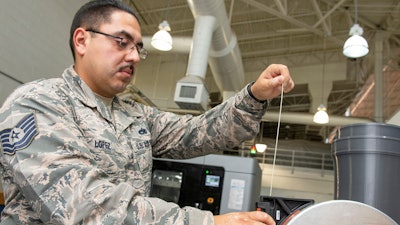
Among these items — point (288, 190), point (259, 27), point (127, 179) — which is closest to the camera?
point (127, 179)

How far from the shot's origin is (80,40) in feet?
3.00

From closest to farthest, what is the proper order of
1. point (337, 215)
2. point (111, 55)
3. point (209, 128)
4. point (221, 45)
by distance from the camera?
1. point (337, 215)
2. point (111, 55)
3. point (209, 128)
4. point (221, 45)

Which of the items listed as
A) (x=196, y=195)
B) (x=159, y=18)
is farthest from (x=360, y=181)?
(x=159, y=18)

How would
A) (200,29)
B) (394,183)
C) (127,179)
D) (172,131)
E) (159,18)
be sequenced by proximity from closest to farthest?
(394,183), (127,179), (172,131), (200,29), (159,18)

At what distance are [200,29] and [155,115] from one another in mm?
2180

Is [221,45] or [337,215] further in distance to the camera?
[221,45]

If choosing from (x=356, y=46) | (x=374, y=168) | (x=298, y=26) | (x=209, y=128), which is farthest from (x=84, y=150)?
(x=298, y=26)

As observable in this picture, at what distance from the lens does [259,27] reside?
604 cm

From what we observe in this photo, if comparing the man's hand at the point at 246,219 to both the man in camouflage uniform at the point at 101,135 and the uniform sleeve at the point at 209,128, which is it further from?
the uniform sleeve at the point at 209,128

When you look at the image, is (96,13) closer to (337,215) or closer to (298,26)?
(337,215)

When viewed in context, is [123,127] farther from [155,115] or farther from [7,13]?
[7,13]

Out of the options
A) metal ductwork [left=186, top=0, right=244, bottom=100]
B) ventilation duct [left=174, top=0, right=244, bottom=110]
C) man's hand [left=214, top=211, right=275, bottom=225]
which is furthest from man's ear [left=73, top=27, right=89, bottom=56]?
metal ductwork [left=186, top=0, right=244, bottom=100]

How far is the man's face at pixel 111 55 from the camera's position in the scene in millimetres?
877

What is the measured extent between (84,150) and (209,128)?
440 mm
